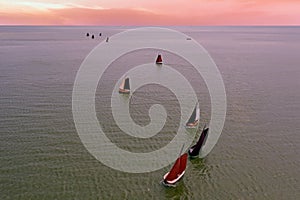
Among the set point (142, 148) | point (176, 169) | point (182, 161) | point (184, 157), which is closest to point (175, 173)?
point (176, 169)

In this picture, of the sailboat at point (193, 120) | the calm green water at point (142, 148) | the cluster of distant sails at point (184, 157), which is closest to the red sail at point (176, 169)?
the cluster of distant sails at point (184, 157)

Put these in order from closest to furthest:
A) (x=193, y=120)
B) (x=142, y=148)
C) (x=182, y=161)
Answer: (x=182, y=161), (x=142, y=148), (x=193, y=120)

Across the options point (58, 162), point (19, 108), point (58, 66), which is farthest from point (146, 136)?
point (58, 66)

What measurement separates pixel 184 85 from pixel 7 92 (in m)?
31.0

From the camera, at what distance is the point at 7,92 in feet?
167

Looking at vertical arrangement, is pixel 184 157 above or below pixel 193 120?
above

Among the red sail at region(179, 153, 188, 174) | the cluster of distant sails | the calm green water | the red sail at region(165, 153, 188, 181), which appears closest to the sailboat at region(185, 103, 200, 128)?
the cluster of distant sails

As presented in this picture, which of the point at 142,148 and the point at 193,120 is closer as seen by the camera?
the point at 142,148

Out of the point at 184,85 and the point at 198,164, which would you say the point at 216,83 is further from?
the point at 198,164

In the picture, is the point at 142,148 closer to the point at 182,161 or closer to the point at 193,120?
the point at 182,161

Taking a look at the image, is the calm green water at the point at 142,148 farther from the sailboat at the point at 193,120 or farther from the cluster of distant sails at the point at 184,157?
the sailboat at the point at 193,120

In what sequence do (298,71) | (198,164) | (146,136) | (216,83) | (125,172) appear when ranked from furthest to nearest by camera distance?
(298,71)
(216,83)
(146,136)
(198,164)
(125,172)

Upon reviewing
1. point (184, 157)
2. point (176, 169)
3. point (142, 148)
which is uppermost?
point (184, 157)

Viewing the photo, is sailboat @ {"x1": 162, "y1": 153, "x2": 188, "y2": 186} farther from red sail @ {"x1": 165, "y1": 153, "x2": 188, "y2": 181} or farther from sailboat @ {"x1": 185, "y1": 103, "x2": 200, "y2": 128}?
sailboat @ {"x1": 185, "y1": 103, "x2": 200, "y2": 128}
